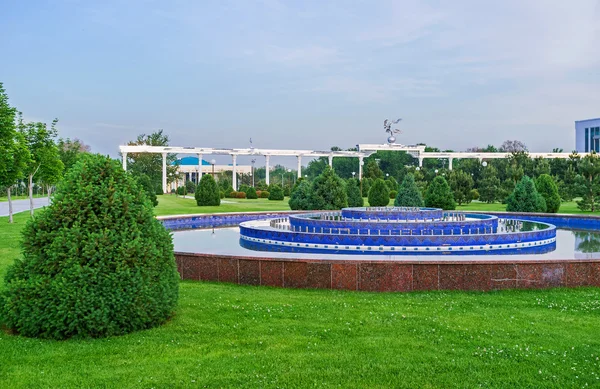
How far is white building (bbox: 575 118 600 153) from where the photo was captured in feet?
222

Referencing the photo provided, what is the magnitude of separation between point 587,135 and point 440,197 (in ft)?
184

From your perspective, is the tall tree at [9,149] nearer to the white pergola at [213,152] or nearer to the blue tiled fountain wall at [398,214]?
the blue tiled fountain wall at [398,214]

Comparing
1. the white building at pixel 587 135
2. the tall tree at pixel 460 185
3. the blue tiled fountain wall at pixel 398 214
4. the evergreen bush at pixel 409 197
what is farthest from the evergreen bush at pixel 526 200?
the white building at pixel 587 135

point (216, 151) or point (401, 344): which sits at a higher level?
point (216, 151)

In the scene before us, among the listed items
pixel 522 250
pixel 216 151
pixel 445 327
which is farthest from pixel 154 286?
pixel 216 151

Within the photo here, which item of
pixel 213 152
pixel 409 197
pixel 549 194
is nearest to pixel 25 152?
pixel 409 197

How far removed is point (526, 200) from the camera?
19547mm

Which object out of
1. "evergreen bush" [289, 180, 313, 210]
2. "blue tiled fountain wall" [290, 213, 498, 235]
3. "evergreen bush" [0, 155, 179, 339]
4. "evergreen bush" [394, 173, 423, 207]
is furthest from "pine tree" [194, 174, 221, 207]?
"evergreen bush" [0, 155, 179, 339]

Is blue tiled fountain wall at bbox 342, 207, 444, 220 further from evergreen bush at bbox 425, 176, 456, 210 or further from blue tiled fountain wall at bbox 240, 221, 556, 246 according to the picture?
evergreen bush at bbox 425, 176, 456, 210

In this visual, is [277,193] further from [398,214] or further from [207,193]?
[398,214]

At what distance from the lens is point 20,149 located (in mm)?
18016

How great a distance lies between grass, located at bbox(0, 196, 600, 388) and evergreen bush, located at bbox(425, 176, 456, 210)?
53.6ft

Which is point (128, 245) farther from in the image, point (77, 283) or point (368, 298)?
point (368, 298)

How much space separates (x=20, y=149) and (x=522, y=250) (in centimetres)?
1544
